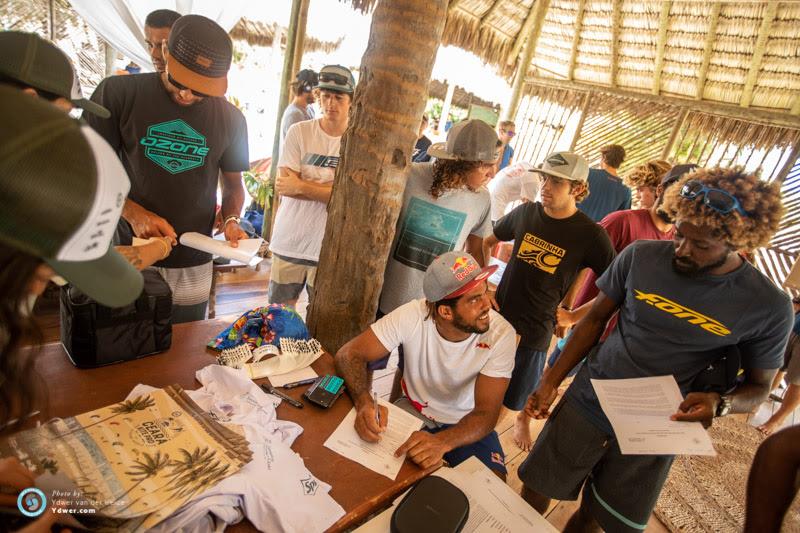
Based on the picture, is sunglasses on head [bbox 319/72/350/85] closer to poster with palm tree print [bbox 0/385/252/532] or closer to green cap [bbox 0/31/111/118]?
green cap [bbox 0/31/111/118]

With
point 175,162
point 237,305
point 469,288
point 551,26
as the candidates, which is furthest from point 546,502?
point 551,26

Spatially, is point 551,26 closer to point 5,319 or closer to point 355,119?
point 355,119

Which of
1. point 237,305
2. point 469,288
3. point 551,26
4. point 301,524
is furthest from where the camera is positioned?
point 551,26

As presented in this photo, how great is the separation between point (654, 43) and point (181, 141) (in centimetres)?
694

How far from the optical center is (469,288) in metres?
1.72

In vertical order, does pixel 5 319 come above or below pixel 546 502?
above

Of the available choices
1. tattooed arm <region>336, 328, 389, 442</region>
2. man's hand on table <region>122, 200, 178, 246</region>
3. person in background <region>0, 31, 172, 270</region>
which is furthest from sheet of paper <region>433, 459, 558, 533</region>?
man's hand on table <region>122, 200, 178, 246</region>

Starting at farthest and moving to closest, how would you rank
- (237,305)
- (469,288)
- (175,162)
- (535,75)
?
(535,75) < (237,305) < (175,162) < (469,288)

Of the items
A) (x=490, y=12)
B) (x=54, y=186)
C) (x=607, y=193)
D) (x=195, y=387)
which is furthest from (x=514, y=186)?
(x=54, y=186)

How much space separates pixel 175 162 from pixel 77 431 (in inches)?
49.2

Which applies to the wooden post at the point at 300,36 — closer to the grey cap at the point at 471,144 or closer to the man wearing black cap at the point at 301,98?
the man wearing black cap at the point at 301,98

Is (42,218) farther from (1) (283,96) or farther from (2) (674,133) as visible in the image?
(2) (674,133)

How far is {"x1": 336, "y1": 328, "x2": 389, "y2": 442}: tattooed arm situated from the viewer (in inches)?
52.5

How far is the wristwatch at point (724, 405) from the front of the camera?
1.53 meters
